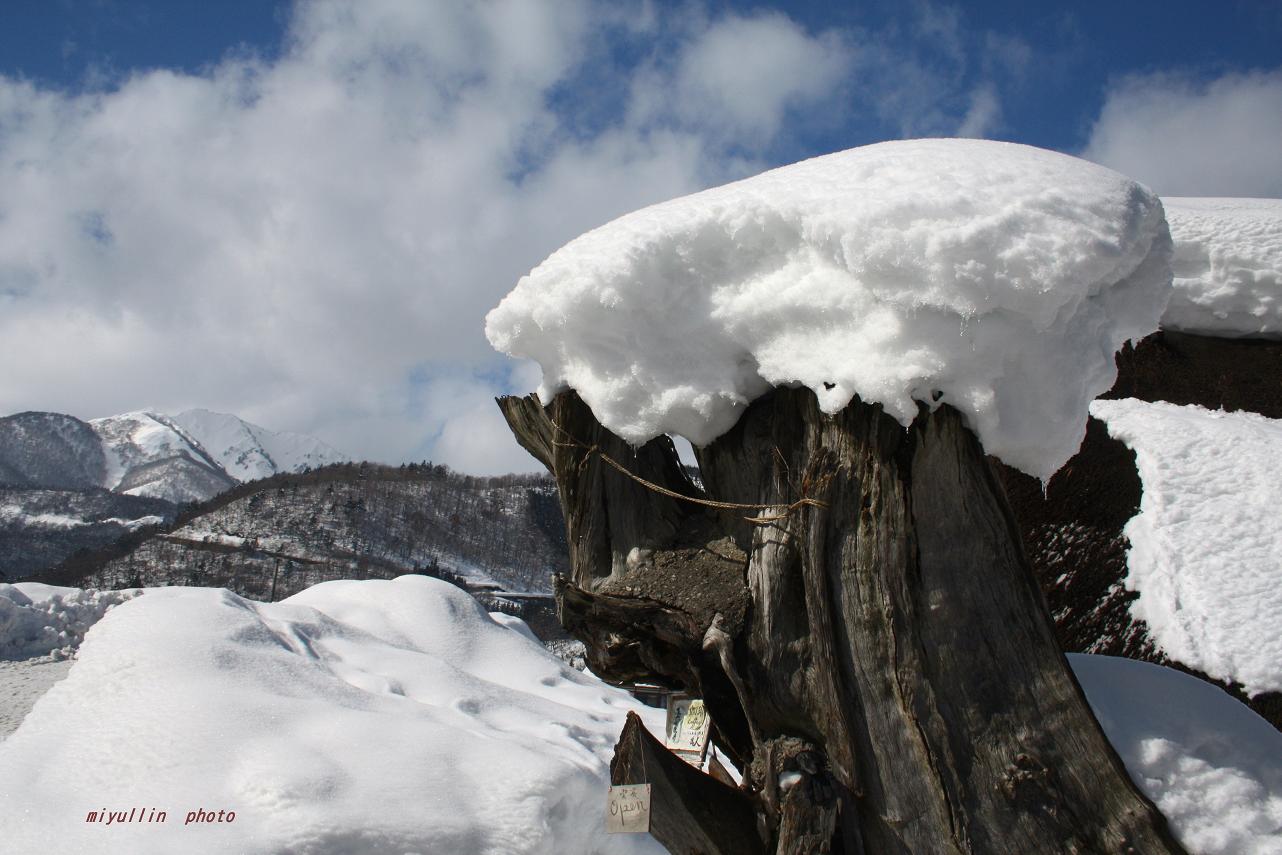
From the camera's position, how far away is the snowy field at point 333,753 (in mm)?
2150

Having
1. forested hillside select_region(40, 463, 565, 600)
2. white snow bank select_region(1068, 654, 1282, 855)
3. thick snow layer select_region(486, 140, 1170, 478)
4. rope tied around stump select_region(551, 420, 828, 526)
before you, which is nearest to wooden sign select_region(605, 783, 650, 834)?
rope tied around stump select_region(551, 420, 828, 526)

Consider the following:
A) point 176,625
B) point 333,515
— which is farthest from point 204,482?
point 176,625

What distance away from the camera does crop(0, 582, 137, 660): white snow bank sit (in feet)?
27.4

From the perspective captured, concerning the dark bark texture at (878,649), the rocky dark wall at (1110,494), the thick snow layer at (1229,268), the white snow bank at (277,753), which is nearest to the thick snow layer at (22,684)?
the white snow bank at (277,753)

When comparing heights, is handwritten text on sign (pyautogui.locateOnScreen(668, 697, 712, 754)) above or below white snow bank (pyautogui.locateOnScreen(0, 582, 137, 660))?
below

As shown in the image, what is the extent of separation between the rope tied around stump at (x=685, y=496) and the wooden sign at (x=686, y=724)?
304 cm

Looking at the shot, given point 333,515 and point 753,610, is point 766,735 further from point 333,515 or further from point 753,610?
point 333,515

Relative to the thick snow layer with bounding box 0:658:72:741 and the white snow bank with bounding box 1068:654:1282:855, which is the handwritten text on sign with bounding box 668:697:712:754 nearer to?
the white snow bank with bounding box 1068:654:1282:855

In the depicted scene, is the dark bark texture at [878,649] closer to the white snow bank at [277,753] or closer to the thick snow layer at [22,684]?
the white snow bank at [277,753]

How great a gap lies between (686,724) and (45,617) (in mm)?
7429

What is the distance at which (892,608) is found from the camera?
2.12 meters

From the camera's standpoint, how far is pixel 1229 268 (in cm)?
370

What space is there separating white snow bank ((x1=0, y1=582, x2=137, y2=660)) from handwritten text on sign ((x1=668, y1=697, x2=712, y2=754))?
626 cm

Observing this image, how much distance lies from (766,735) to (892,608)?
0.51 metres
